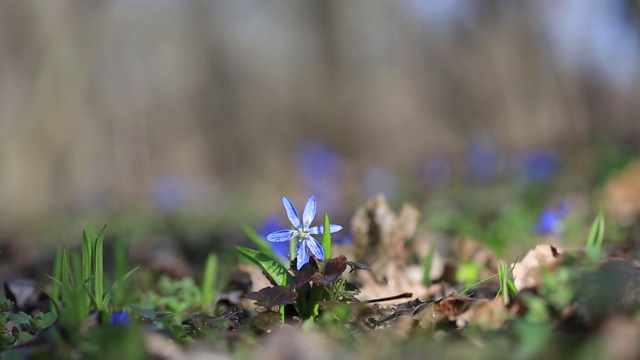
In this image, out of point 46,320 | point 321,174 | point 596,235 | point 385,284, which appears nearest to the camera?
point 46,320

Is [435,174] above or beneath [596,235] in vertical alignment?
above

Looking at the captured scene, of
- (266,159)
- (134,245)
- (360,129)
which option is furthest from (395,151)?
(134,245)

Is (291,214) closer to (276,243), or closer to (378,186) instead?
(276,243)

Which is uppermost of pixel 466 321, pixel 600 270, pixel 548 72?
pixel 548 72

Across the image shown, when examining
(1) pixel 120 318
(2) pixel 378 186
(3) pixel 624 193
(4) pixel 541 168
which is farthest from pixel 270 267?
(2) pixel 378 186

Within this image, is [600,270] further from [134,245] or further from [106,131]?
Result: [106,131]

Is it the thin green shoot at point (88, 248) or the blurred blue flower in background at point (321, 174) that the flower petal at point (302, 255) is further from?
the blurred blue flower in background at point (321, 174)

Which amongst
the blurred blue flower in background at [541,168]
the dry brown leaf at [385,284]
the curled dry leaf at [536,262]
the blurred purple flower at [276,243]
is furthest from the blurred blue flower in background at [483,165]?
the curled dry leaf at [536,262]
